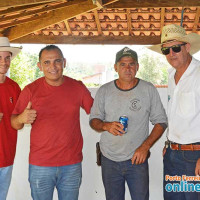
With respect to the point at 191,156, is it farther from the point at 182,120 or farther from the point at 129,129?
the point at 129,129

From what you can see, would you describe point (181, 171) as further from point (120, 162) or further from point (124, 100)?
point (124, 100)

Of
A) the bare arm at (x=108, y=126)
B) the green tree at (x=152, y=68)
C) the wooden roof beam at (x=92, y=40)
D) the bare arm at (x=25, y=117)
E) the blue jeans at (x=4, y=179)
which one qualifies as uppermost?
the green tree at (x=152, y=68)

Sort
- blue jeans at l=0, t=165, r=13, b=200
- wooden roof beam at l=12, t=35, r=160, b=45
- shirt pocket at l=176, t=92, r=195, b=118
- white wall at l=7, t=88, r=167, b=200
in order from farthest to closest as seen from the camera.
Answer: wooden roof beam at l=12, t=35, r=160, b=45, white wall at l=7, t=88, r=167, b=200, blue jeans at l=0, t=165, r=13, b=200, shirt pocket at l=176, t=92, r=195, b=118

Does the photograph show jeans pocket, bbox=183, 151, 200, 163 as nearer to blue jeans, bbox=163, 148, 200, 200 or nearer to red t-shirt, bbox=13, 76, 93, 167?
blue jeans, bbox=163, 148, 200, 200

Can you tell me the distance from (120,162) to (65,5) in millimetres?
5235

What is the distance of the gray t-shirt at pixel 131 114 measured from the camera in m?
2.63

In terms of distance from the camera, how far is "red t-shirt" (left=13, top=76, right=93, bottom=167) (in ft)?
8.75

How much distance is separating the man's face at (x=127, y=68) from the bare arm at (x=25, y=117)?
2.55ft

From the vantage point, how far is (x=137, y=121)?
263 cm

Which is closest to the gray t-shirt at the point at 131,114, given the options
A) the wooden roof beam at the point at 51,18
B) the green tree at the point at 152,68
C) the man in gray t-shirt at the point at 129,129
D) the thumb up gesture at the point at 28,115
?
the man in gray t-shirt at the point at 129,129

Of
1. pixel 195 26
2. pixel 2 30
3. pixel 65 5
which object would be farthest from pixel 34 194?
pixel 195 26

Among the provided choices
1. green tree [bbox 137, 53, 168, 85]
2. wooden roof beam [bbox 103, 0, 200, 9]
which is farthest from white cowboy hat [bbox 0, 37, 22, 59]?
green tree [bbox 137, 53, 168, 85]

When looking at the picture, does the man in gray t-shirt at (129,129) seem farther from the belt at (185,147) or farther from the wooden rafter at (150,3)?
the wooden rafter at (150,3)

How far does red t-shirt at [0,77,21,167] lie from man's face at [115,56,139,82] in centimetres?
98
